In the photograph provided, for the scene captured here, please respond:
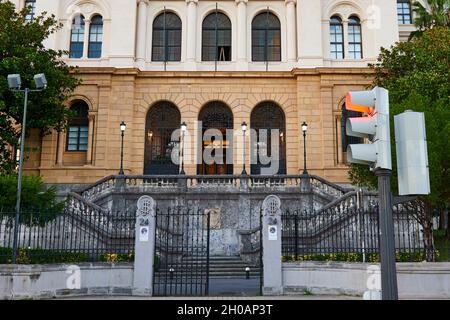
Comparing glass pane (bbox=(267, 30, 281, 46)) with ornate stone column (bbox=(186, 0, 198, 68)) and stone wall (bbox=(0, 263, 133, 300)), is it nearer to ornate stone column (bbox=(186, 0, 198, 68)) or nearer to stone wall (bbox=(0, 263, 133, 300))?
ornate stone column (bbox=(186, 0, 198, 68))

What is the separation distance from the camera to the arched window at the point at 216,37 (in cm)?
3419

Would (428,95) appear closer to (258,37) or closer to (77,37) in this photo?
(258,37)

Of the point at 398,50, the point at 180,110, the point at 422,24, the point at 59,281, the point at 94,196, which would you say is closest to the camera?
the point at 59,281

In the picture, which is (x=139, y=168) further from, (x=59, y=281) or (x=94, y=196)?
(x=59, y=281)

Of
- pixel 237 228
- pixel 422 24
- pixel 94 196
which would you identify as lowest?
pixel 237 228

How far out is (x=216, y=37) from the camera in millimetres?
34406

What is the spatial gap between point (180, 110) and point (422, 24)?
666 inches

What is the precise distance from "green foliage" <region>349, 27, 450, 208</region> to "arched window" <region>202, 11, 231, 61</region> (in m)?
10.5

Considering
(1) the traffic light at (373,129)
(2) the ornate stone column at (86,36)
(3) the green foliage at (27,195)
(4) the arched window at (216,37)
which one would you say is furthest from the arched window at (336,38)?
(1) the traffic light at (373,129)

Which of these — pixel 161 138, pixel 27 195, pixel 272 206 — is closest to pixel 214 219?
pixel 27 195

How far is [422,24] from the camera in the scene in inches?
1212

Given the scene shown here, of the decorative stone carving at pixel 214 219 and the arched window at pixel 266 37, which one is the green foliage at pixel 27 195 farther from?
the arched window at pixel 266 37

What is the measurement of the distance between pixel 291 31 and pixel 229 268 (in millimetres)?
20000
